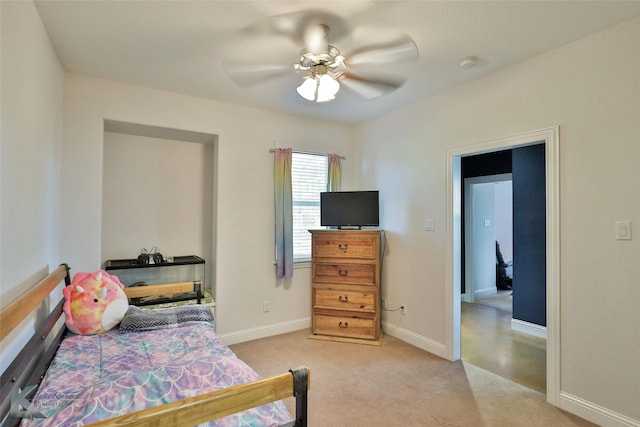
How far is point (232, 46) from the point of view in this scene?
89.7 inches

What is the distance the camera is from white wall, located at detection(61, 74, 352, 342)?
272 centimetres

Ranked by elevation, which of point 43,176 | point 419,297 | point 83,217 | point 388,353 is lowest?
point 388,353

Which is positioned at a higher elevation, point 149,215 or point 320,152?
point 320,152

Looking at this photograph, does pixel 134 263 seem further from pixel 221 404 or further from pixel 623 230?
pixel 623 230

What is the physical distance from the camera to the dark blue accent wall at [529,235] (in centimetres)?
365

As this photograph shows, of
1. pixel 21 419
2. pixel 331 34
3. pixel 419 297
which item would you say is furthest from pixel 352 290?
pixel 21 419

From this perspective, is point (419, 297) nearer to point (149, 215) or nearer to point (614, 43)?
point (614, 43)

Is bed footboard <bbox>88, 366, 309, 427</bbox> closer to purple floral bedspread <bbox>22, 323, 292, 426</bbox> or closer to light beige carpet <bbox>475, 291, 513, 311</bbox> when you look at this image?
purple floral bedspread <bbox>22, 323, 292, 426</bbox>

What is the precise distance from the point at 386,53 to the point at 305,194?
2.42m

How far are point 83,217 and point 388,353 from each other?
3031 millimetres

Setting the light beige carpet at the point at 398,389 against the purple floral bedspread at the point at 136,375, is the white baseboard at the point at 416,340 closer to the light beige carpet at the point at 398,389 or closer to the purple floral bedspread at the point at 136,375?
the light beige carpet at the point at 398,389

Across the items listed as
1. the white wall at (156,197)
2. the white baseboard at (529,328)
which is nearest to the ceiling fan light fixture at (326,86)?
the white wall at (156,197)

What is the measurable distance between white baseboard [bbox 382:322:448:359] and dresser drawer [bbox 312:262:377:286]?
0.63m

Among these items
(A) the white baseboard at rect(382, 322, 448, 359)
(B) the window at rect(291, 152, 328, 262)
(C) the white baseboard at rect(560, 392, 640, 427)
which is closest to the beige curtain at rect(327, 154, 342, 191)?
(B) the window at rect(291, 152, 328, 262)
